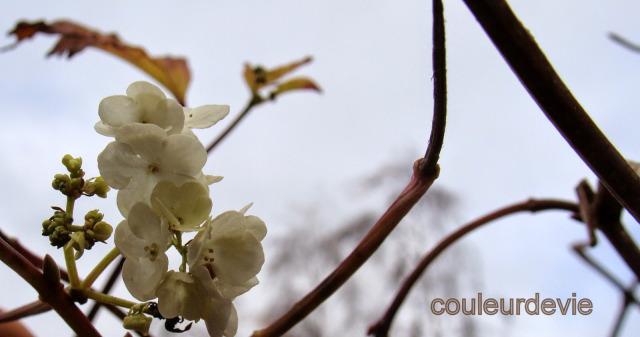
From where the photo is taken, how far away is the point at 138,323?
21cm

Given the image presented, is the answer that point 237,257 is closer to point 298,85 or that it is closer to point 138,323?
point 138,323

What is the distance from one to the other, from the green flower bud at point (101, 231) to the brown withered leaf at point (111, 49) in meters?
0.34

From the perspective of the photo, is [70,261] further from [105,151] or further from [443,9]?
[443,9]

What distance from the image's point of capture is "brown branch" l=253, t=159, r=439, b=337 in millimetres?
274

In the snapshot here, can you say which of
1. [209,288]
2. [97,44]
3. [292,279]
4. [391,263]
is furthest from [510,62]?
[292,279]

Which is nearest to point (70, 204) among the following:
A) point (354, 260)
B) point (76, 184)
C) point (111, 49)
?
point (76, 184)

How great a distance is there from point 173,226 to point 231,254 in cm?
2

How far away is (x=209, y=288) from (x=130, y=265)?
0.10 feet

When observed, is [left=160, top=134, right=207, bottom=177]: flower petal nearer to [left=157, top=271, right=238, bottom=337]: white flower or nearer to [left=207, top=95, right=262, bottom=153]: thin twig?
[left=157, top=271, right=238, bottom=337]: white flower

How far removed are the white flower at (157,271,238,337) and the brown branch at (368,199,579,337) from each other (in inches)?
7.6

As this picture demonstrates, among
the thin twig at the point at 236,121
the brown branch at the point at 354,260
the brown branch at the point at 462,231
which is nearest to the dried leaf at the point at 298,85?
the thin twig at the point at 236,121

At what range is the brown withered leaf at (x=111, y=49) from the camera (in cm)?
51

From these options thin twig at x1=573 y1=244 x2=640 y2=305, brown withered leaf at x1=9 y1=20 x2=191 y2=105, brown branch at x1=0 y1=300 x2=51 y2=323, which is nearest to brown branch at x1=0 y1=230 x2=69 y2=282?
brown branch at x1=0 y1=300 x2=51 y2=323

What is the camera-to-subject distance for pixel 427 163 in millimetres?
276
